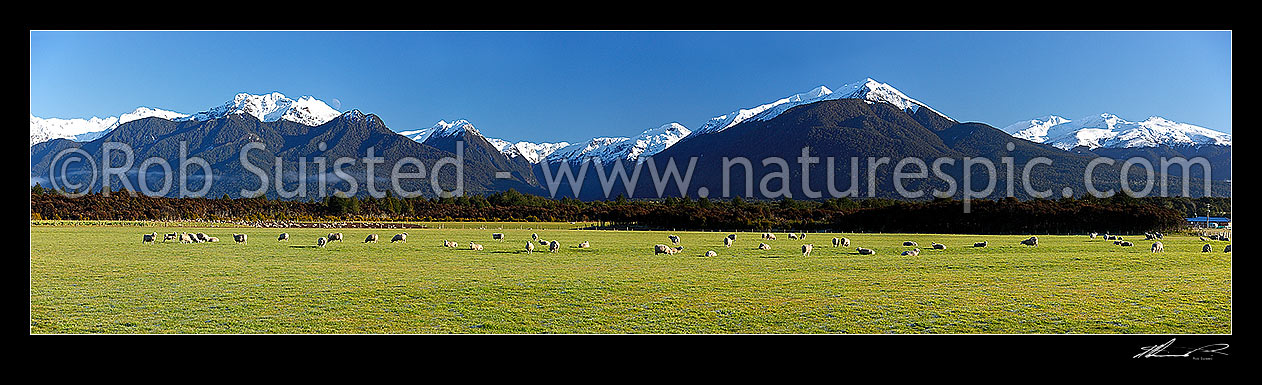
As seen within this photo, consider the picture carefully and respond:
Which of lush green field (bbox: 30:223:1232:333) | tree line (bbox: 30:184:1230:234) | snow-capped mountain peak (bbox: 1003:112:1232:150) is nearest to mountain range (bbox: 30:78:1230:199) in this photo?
snow-capped mountain peak (bbox: 1003:112:1232:150)

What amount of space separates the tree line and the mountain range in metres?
36.7

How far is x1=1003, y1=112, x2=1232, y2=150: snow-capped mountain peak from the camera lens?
9694 cm

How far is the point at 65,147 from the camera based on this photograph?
4188 inches

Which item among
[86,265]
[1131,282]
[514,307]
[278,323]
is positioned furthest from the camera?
[86,265]

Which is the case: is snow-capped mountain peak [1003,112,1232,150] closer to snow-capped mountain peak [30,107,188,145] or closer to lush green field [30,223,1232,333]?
lush green field [30,223,1232,333]

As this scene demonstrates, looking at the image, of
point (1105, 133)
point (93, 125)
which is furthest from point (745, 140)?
point (93, 125)

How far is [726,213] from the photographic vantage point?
56.9 meters

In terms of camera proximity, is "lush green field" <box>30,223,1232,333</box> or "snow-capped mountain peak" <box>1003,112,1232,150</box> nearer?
"lush green field" <box>30,223,1232,333</box>

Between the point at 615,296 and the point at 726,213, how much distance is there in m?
47.2
